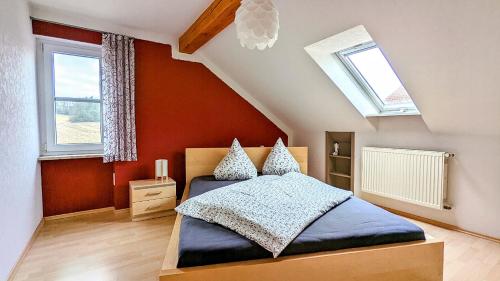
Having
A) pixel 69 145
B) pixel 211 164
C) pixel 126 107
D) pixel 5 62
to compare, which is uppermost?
pixel 5 62

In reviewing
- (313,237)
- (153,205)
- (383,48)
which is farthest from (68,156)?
(383,48)

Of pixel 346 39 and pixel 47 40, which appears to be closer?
pixel 346 39

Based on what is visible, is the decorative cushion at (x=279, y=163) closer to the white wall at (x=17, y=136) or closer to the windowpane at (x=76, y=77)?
the windowpane at (x=76, y=77)

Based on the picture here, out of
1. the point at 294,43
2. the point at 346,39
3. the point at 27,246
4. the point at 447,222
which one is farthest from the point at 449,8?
the point at 27,246

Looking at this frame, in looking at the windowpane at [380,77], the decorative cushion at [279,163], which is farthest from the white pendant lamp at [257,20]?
the decorative cushion at [279,163]

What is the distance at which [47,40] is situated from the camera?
274cm

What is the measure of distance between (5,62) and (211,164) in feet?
6.94

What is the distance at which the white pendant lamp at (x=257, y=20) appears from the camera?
1.34m

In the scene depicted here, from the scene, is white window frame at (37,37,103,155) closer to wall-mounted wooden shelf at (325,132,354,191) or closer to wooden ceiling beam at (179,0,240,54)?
wooden ceiling beam at (179,0,240,54)

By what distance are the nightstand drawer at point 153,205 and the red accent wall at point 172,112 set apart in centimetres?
44

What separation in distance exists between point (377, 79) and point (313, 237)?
2.25m

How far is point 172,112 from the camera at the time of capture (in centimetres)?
338

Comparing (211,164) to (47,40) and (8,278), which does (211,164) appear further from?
(47,40)

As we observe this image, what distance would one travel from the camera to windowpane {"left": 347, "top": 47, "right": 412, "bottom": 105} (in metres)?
2.79
